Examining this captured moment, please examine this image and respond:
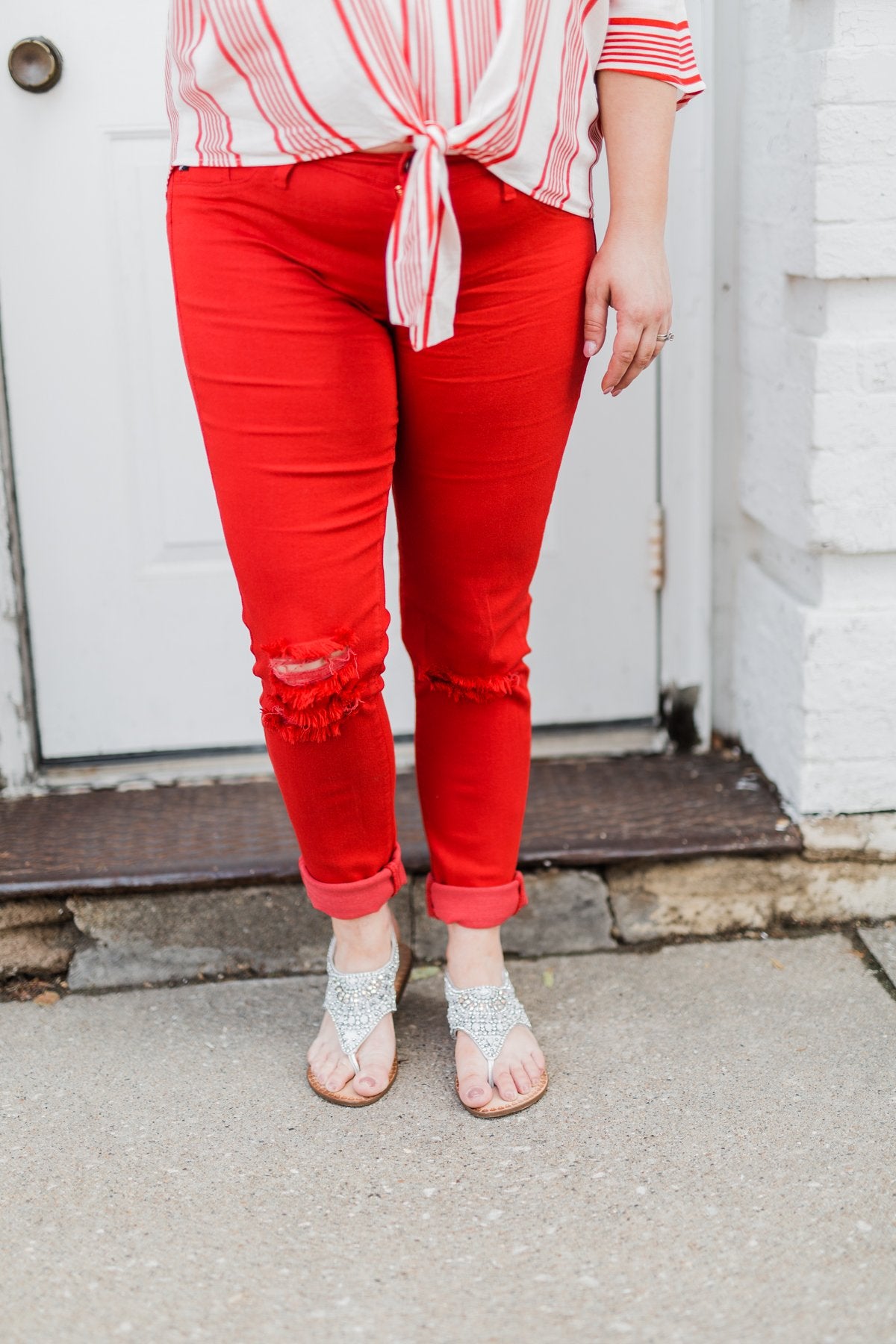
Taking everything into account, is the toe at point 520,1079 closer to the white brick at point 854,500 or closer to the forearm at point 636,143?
the white brick at point 854,500

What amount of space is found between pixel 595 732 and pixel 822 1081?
0.86m

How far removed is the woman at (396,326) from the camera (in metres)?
1.29

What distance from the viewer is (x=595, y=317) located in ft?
4.83

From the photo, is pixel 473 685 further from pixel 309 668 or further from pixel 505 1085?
pixel 505 1085

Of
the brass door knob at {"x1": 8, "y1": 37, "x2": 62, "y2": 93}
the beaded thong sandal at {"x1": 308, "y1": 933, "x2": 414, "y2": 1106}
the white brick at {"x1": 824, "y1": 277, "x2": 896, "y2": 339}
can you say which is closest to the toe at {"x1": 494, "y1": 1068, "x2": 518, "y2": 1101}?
the beaded thong sandal at {"x1": 308, "y1": 933, "x2": 414, "y2": 1106}

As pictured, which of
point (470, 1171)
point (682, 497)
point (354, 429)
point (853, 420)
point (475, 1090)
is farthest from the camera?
point (682, 497)

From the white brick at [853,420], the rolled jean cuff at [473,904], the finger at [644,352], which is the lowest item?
the rolled jean cuff at [473,904]

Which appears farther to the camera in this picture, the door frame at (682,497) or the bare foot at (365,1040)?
the door frame at (682,497)

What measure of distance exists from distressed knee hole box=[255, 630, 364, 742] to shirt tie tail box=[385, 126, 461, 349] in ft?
1.14

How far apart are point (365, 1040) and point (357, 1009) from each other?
1.7 inches

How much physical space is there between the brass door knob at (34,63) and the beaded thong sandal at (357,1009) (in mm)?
1377

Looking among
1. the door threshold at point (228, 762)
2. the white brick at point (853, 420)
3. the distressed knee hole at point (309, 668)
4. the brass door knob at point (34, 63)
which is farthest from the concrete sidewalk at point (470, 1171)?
the brass door knob at point (34, 63)

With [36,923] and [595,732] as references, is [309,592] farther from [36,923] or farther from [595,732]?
[595,732]

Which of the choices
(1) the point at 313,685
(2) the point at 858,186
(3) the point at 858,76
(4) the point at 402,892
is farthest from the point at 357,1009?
(3) the point at 858,76
